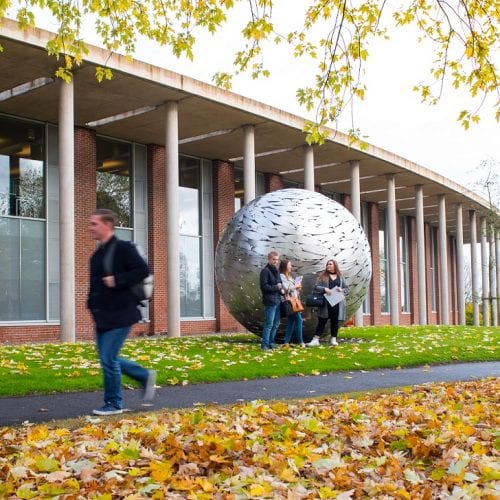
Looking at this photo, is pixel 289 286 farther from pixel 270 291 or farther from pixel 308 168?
pixel 308 168

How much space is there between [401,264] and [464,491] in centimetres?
4117

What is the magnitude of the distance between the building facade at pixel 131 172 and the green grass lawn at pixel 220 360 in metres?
6.55

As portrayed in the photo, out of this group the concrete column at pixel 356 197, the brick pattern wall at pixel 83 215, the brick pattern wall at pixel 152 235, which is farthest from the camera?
the concrete column at pixel 356 197

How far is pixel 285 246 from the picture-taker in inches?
547

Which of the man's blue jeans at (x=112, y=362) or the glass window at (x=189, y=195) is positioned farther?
the glass window at (x=189, y=195)

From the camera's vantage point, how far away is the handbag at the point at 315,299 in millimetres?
14009

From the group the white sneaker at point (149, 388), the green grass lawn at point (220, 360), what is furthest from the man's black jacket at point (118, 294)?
the green grass lawn at point (220, 360)

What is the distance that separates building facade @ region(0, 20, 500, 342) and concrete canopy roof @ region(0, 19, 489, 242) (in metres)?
0.05

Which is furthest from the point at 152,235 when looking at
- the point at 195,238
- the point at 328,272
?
the point at 328,272

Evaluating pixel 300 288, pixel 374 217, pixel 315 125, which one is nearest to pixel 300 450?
pixel 315 125

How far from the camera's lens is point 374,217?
42.2 meters

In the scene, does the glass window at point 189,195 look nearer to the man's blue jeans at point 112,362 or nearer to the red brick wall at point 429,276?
the man's blue jeans at point 112,362

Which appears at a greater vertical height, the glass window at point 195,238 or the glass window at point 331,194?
the glass window at point 331,194

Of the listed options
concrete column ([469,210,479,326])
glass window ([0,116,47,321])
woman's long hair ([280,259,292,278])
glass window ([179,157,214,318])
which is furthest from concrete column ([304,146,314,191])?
concrete column ([469,210,479,326])
